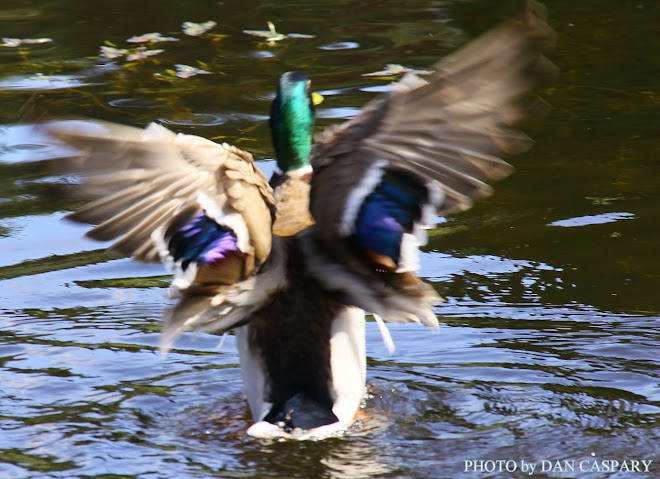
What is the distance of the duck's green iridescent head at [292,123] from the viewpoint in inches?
173

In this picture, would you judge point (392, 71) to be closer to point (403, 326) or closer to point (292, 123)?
point (403, 326)

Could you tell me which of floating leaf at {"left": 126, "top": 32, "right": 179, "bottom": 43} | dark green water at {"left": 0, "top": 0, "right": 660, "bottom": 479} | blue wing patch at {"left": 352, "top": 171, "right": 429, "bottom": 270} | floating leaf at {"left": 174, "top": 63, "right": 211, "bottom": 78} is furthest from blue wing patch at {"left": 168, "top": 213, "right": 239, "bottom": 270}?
floating leaf at {"left": 126, "top": 32, "right": 179, "bottom": 43}

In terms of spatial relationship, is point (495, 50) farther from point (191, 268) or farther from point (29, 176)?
point (29, 176)

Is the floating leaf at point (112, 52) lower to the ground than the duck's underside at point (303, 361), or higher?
higher

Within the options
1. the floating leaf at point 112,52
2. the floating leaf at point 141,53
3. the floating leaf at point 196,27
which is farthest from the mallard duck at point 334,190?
the floating leaf at point 196,27

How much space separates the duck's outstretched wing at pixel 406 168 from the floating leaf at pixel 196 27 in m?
6.20

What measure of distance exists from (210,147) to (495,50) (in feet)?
3.23

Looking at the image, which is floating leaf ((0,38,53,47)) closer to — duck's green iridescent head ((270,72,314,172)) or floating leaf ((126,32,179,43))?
floating leaf ((126,32,179,43))

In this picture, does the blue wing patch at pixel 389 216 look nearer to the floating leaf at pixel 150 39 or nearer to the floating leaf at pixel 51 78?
the floating leaf at pixel 51 78

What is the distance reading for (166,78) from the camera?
29.0 feet

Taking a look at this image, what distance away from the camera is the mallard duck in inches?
145

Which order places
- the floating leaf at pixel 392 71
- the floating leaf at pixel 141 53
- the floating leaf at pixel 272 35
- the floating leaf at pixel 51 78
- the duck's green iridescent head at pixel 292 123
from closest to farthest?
1. the duck's green iridescent head at pixel 292 123
2. the floating leaf at pixel 392 71
3. the floating leaf at pixel 51 78
4. the floating leaf at pixel 141 53
5. the floating leaf at pixel 272 35

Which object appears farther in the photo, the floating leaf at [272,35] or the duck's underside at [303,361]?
the floating leaf at [272,35]

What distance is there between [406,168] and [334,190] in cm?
25
